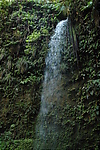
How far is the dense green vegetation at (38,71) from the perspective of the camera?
4859 mm

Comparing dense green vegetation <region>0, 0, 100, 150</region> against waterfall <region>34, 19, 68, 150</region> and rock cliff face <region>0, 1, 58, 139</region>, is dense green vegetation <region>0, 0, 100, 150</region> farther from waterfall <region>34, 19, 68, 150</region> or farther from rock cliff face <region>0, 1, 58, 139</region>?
waterfall <region>34, 19, 68, 150</region>

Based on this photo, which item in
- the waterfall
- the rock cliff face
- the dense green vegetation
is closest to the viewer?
the dense green vegetation

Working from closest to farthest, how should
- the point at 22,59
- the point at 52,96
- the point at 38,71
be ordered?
the point at 52,96, the point at 38,71, the point at 22,59

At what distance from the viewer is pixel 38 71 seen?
6.41 m

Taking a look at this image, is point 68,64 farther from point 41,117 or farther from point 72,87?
point 41,117

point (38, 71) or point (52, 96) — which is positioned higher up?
point (38, 71)

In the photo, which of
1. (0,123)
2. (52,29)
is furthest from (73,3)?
(0,123)

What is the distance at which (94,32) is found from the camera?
513 cm

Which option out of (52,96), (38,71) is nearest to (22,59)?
(38,71)

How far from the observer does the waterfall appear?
5.15 metres

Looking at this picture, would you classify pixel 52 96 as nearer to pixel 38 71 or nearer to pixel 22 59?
pixel 38 71

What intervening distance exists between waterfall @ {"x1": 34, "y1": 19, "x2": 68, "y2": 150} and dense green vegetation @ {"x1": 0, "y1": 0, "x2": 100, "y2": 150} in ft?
0.75

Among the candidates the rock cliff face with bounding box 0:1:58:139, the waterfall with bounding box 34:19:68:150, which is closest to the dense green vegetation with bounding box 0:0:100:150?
the rock cliff face with bounding box 0:1:58:139

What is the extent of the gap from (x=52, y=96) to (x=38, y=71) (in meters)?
1.33
